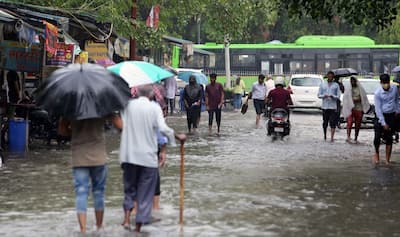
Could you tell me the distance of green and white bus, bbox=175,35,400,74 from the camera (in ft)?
152

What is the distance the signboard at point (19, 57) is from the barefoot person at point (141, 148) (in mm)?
9596

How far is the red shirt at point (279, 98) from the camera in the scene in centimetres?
2091

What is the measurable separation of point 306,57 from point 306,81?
1229 centimetres

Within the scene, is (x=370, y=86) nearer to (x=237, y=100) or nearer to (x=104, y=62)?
(x=237, y=100)

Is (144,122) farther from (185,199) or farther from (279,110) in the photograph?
(279,110)

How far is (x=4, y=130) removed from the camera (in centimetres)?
1673

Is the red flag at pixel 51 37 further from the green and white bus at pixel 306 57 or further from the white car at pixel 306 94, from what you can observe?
the green and white bus at pixel 306 57

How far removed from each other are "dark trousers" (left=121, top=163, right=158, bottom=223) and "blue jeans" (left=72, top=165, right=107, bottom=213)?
27 cm

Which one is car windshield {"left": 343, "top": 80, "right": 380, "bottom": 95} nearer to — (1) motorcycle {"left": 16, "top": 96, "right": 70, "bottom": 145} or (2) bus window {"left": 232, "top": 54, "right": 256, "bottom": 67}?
(1) motorcycle {"left": 16, "top": 96, "right": 70, "bottom": 145}

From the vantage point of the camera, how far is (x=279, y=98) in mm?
20953

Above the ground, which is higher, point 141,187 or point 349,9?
point 349,9

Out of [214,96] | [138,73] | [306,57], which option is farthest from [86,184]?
[306,57]

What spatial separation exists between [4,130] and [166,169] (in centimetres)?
432

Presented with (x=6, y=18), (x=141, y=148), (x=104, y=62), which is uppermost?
(x=6, y=18)
